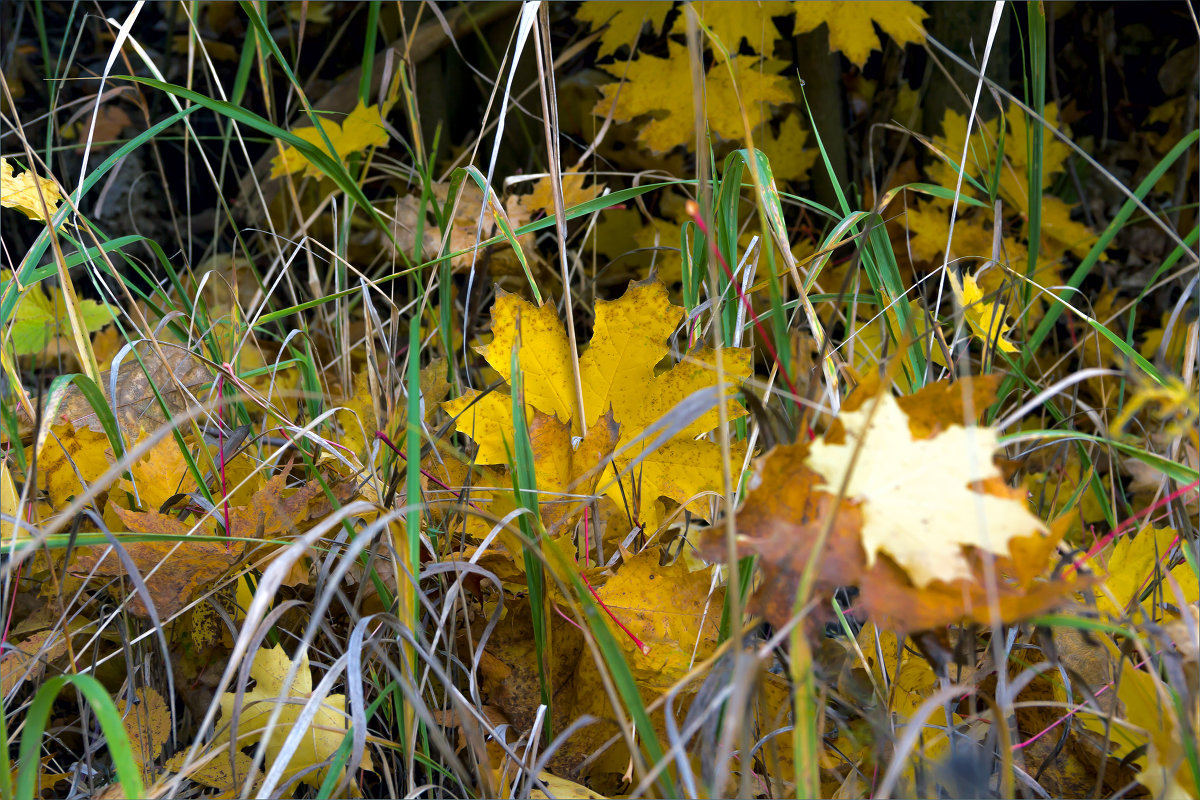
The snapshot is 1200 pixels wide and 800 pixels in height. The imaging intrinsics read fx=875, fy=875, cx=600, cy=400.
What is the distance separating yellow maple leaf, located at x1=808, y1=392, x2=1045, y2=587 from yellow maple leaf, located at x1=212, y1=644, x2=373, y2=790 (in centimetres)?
40

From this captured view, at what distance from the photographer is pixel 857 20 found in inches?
60.3

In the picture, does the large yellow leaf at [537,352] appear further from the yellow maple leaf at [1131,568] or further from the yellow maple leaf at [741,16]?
the yellow maple leaf at [741,16]

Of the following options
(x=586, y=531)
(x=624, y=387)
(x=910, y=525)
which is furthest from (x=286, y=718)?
(x=910, y=525)

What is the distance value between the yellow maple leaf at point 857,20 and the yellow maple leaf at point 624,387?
3.32 ft

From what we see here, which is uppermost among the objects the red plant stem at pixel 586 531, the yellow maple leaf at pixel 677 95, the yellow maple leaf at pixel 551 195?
the yellow maple leaf at pixel 677 95

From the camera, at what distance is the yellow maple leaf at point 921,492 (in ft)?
1.37

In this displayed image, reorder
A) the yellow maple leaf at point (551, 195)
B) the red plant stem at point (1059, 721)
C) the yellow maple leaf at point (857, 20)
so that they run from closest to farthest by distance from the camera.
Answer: the red plant stem at point (1059, 721), the yellow maple leaf at point (551, 195), the yellow maple leaf at point (857, 20)

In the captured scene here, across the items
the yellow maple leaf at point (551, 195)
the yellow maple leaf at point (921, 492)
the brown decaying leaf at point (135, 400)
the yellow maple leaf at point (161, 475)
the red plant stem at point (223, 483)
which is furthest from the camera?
the yellow maple leaf at point (551, 195)

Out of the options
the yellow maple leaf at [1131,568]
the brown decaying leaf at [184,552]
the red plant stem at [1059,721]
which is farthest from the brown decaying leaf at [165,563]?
the yellow maple leaf at [1131,568]

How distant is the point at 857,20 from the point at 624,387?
110cm

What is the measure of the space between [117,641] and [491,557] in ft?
1.19

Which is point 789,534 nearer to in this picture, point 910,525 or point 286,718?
point 910,525

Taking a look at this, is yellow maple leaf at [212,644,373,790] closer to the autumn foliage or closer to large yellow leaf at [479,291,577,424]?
the autumn foliage

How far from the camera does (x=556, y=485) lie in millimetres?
728
